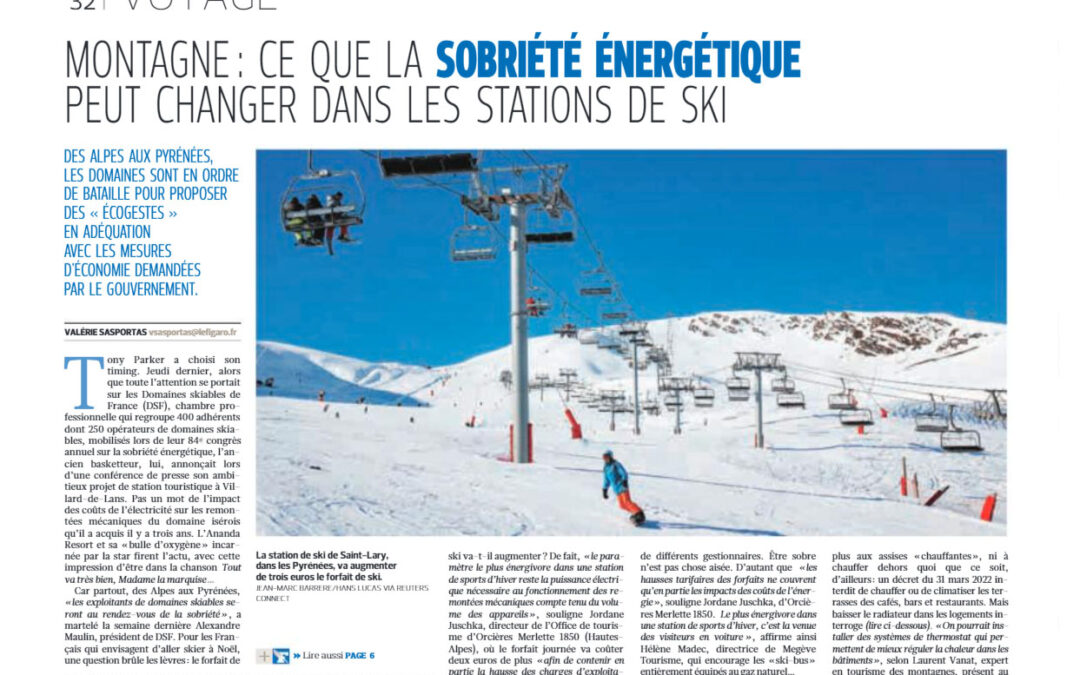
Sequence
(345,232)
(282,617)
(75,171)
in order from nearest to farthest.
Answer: (282,617) → (75,171) → (345,232)

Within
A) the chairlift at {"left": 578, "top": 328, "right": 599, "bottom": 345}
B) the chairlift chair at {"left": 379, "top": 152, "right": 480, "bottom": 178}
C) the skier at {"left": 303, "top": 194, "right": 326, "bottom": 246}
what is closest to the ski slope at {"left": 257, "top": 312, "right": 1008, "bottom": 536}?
the skier at {"left": 303, "top": 194, "right": 326, "bottom": 246}

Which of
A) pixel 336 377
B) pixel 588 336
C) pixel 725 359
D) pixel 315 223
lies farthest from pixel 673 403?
pixel 336 377

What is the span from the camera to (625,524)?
32.4 feet

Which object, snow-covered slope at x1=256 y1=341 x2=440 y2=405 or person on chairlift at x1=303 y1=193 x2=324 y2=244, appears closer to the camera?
person on chairlift at x1=303 y1=193 x2=324 y2=244

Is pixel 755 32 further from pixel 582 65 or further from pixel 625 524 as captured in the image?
pixel 625 524

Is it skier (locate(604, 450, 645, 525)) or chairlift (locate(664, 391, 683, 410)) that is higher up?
skier (locate(604, 450, 645, 525))

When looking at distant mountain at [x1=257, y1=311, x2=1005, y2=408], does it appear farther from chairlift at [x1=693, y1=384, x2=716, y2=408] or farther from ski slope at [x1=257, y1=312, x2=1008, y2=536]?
ski slope at [x1=257, y1=312, x2=1008, y2=536]

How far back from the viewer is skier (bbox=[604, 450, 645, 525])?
9.88m

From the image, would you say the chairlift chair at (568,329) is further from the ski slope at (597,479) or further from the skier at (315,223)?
the skier at (315,223)

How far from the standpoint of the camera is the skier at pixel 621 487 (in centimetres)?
988

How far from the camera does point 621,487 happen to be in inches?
396

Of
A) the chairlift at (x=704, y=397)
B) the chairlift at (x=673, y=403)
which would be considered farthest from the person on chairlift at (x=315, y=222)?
the chairlift at (x=673, y=403)

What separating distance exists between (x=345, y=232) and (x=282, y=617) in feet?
15.4
